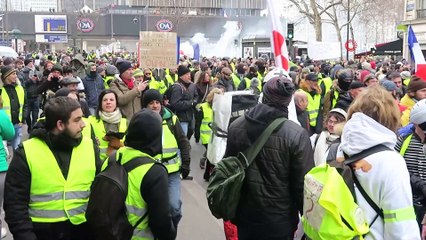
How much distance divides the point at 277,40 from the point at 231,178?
6.58ft

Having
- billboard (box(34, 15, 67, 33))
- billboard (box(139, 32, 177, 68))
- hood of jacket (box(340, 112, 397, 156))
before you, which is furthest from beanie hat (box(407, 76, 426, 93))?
billboard (box(34, 15, 67, 33))

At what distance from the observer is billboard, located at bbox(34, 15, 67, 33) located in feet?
222

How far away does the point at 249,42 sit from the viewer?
3931cm

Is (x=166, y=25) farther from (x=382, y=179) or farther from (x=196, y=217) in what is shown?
(x=382, y=179)

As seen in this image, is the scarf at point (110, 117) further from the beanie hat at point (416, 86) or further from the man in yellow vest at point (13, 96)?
the man in yellow vest at point (13, 96)

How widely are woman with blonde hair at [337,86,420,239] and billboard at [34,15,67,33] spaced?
6697cm

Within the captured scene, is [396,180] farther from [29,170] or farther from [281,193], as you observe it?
[29,170]

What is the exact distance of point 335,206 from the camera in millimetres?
2705

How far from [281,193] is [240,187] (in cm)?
26

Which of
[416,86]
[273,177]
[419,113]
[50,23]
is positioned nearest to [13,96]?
[416,86]

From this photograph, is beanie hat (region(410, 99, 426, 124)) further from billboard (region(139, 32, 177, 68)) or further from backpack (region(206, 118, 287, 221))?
billboard (region(139, 32, 177, 68))

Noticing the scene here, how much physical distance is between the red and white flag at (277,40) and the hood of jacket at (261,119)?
60.9 inches

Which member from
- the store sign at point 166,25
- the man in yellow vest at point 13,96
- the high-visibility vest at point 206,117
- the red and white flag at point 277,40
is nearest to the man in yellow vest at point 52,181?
the red and white flag at point 277,40

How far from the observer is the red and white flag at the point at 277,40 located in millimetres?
5152
